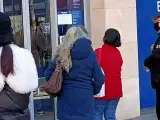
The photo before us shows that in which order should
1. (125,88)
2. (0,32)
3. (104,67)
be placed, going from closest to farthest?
(0,32), (104,67), (125,88)

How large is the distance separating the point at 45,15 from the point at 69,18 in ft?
1.51

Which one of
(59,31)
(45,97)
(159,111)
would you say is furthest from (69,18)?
(159,111)

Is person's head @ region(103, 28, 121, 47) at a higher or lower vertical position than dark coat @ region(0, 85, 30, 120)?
higher

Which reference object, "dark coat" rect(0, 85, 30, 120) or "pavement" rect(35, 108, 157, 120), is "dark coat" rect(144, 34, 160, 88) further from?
"dark coat" rect(0, 85, 30, 120)

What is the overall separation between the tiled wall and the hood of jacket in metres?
3.05

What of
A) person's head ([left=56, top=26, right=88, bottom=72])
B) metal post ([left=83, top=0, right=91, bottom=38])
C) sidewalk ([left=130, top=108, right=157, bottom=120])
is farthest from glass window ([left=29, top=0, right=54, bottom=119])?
person's head ([left=56, top=26, right=88, bottom=72])

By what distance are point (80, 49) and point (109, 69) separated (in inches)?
58.2

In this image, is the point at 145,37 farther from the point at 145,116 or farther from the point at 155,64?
the point at 155,64

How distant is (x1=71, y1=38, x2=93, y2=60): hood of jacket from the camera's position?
4965 millimetres

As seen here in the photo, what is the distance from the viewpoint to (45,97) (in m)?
7.77

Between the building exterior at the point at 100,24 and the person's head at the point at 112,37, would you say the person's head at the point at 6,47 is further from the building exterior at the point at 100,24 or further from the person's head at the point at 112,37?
the building exterior at the point at 100,24

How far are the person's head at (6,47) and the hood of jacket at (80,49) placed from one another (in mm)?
989

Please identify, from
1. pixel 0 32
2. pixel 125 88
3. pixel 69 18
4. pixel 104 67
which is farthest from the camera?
pixel 125 88

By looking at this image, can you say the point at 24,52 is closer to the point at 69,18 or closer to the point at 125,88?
the point at 69,18
